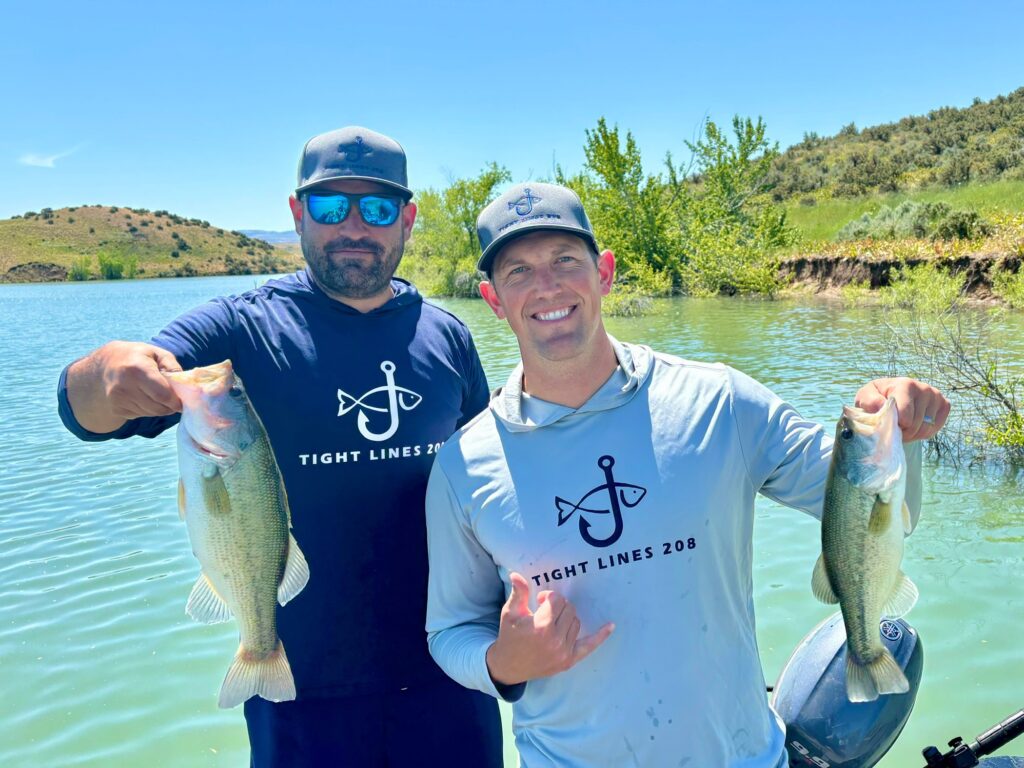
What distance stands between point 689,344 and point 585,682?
769 inches

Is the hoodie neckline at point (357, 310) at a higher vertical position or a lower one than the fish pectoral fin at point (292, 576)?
higher

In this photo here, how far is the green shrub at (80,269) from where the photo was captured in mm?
115500

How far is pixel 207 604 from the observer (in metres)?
2.37

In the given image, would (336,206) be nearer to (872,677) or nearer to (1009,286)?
(872,677)

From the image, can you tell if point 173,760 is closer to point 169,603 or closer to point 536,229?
point 169,603

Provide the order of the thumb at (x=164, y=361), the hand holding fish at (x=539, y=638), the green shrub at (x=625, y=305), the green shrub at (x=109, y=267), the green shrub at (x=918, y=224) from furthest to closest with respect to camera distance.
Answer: the green shrub at (x=109, y=267) → the green shrub at (x=625, y=305) → the green shrub at (x=918, y=224) → the thumb at (x=164, y=361) → the hand holding fish at (x=539, y=638)

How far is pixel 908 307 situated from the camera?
15.7 metres

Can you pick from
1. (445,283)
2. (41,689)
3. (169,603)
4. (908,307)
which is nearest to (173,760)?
(41,689)

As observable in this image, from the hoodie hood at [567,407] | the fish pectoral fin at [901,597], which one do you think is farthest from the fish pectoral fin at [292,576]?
the fish pectoral fin at [901,597]

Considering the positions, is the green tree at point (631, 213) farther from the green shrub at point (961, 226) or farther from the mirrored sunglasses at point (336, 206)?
the mirrored sunglasses at point (336, 206)

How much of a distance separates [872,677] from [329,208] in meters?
2.47

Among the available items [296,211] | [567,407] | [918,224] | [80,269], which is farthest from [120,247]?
[567,407]

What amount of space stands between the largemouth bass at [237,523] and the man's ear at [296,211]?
1026mm

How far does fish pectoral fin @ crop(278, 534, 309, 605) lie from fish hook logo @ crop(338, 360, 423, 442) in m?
0.55
